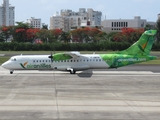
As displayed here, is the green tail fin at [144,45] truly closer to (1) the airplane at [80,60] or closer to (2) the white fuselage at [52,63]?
(1) the airplane at [80,60]

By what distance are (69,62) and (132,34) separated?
78950mm

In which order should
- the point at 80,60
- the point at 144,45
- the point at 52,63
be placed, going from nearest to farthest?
the point at 52,63 < the point at 144,45 < the point at 80,60

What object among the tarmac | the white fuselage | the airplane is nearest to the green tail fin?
the airplane

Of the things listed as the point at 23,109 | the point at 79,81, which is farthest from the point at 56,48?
the point at 23,109

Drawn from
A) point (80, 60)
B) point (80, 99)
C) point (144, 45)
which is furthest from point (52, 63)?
point (80, 99)

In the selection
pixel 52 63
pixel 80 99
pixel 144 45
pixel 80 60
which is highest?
pixel 144 45

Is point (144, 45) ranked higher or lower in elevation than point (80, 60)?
higher

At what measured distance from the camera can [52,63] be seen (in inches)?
1532

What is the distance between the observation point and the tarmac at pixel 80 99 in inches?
685

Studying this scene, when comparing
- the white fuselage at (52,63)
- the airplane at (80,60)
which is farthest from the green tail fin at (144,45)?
the white fuselage at (52,63)

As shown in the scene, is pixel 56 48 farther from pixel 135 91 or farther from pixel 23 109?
pixel 23 109

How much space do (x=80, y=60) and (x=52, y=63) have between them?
3339mm

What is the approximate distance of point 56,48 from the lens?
313ft

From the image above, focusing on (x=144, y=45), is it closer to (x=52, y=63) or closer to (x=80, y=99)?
Result: (x=52, y=63)
